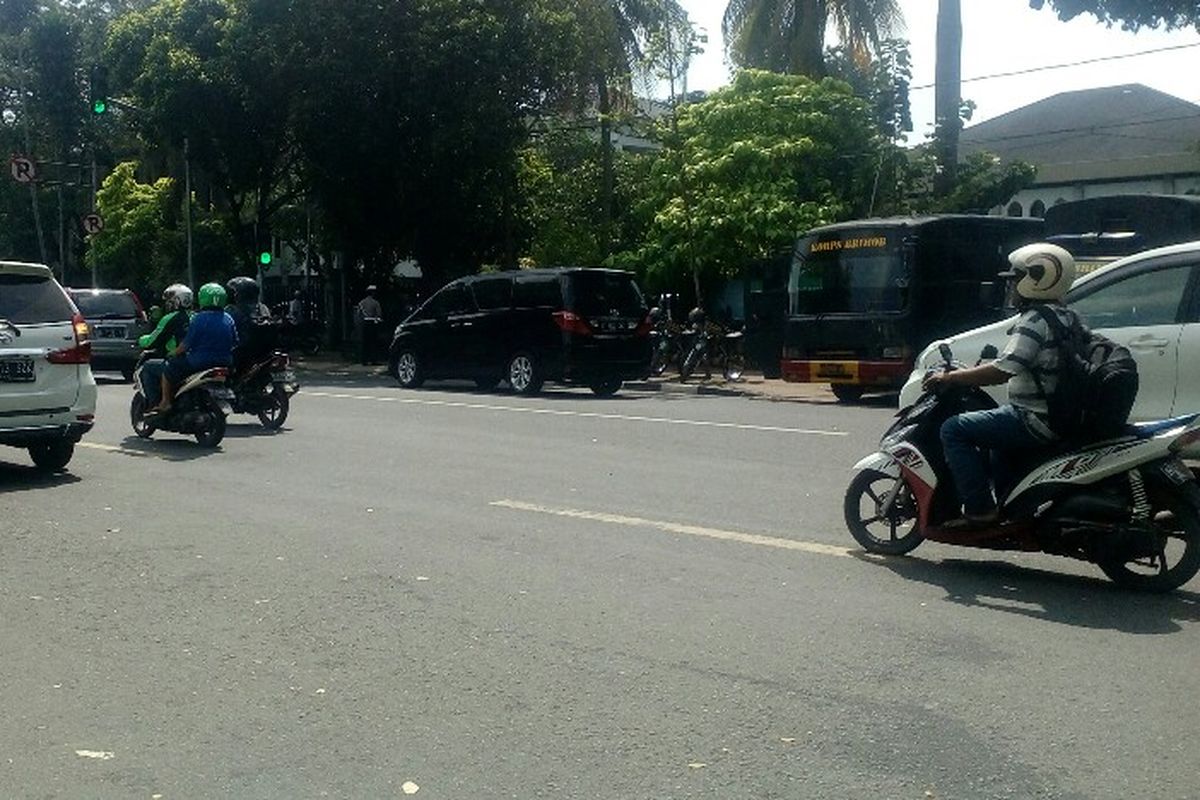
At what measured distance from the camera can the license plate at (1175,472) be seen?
7.37 metres

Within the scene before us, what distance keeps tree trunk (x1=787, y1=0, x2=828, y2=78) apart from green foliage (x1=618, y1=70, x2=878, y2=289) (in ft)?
11.1

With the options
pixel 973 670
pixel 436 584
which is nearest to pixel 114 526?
pixel 436 584

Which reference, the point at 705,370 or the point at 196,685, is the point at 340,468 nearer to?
the point at 196,685

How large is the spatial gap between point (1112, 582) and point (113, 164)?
2185 inches

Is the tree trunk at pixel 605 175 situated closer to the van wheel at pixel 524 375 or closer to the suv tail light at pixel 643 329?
the suv tail light at pixel 643 329

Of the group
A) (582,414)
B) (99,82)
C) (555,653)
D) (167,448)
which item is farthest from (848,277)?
(99,82)

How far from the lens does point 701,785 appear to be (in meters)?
4.91

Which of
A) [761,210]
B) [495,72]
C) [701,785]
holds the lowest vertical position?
[701,785]

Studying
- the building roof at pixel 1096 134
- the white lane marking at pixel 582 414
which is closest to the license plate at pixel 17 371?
the white lane marking at pixel 582 414

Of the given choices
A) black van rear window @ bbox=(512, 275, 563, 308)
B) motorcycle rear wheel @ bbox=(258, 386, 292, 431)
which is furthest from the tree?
motorcycle rear wheel @ bbox=(258, 386, 292, 431)

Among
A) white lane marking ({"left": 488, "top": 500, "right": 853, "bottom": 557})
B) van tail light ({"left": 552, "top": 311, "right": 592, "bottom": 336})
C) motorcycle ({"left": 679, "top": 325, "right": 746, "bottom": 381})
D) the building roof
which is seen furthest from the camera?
the building roof

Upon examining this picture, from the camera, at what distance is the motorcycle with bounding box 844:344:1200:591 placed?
741cm

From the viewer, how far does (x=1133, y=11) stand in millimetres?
16438

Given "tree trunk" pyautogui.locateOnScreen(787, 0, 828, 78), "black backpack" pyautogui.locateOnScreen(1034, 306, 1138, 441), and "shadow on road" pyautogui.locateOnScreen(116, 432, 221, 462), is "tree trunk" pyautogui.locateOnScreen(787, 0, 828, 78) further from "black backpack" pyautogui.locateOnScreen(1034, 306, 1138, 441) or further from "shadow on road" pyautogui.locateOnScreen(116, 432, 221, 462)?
"black backpack" pyautogui.locateOnScreen(1034, 306, 1138, 441)
